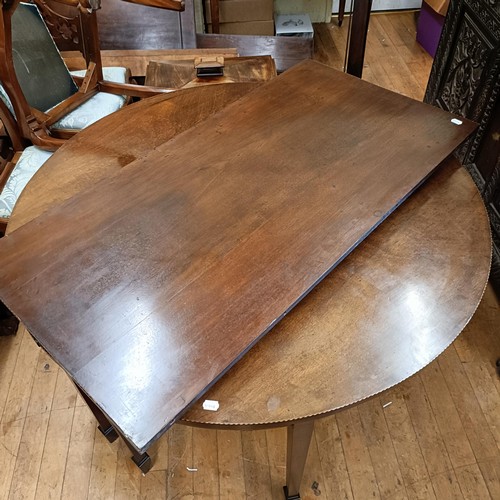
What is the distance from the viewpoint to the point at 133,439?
71 centimetres

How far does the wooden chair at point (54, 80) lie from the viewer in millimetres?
1669

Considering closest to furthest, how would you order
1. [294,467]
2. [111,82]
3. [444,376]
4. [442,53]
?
[294,467] < [444,376] < [111,82] < [442,53]

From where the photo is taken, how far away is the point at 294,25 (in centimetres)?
331

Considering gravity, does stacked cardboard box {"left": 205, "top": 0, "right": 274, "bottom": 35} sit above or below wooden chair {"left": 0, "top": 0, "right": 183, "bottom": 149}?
below

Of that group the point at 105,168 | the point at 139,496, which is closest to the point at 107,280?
the point at 105,168

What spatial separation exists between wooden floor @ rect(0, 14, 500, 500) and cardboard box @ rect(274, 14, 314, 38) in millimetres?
2480

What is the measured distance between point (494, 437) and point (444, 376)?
226mm

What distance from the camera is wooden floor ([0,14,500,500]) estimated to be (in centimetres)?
138

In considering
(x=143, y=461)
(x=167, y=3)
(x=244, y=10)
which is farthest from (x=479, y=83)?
(x=244, y=10)

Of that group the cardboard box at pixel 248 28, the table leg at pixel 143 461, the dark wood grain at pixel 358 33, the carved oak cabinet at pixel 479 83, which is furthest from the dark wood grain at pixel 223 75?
the table leg at pixel 143 461

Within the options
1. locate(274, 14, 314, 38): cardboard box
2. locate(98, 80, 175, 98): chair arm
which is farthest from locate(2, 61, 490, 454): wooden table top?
locate(274, 14, 314, 38): cardboard box

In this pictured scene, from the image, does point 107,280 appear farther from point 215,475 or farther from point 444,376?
point 444,376

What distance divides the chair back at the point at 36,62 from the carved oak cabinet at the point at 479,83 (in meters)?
1.62

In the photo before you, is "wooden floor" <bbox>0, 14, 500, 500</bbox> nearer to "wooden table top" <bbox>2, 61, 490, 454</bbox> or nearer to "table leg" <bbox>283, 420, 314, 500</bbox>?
"table leg" <bbox>283, 420, 314, 500</bbox>
